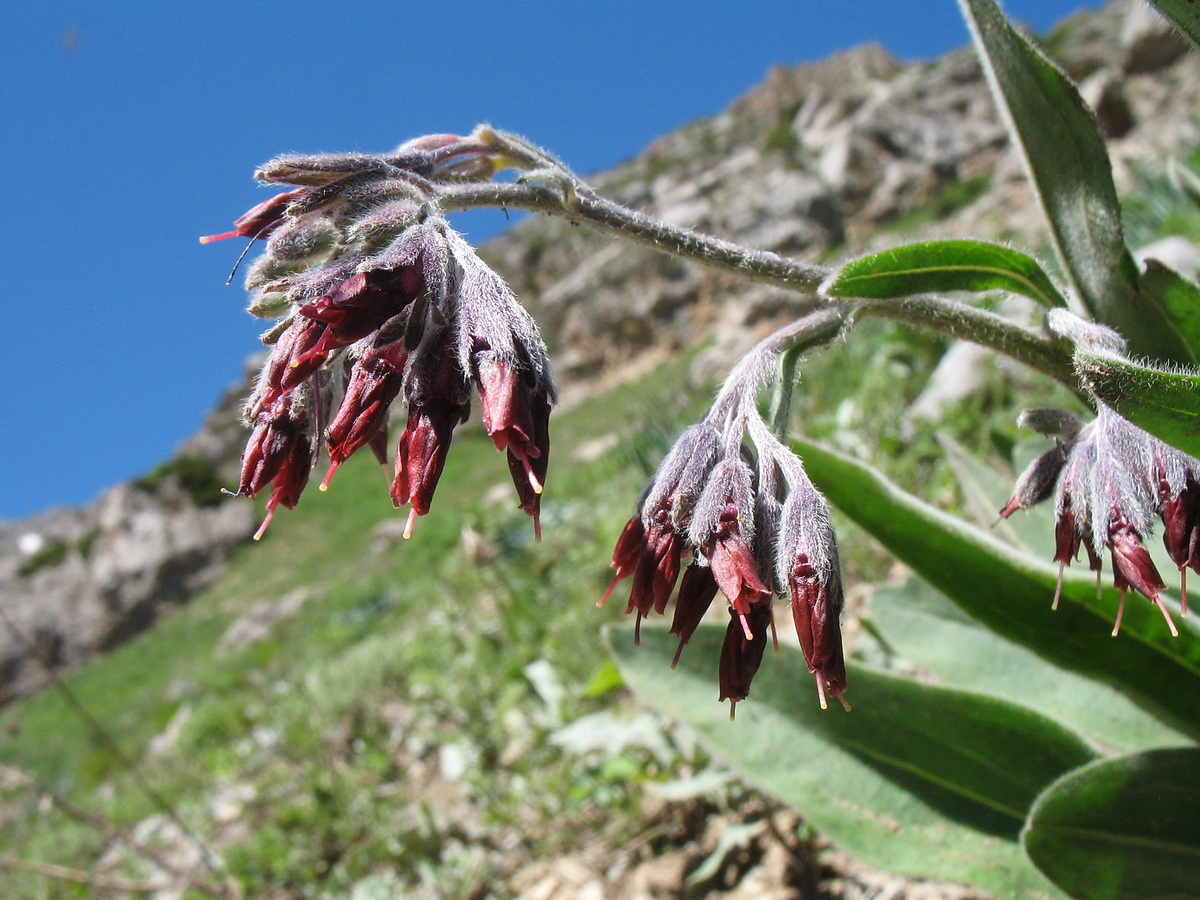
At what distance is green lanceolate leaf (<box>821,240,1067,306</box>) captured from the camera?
1.69 meters

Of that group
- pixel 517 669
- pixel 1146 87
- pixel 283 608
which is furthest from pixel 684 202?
pixel 517 669

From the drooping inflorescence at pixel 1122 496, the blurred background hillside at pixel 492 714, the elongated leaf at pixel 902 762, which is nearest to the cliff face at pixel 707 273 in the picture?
the blurred background hillside at pixel 492 714

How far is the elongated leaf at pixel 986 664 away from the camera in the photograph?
2.40 m

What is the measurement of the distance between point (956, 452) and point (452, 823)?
117 inches

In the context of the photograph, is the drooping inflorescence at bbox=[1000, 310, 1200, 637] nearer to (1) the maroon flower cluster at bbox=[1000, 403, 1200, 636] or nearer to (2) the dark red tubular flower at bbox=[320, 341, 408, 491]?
(1) the maroon flower cluster at bbox=[1000, 403, 1200, 636]

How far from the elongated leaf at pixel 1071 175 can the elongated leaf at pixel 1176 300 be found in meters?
0.02

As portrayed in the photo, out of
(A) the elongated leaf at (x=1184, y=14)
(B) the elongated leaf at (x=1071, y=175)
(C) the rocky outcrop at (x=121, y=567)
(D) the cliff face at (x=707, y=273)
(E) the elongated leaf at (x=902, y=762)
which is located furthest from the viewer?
(C) the rocky outcrop at (x=121, y=567)

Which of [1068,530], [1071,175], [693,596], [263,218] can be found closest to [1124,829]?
[1068,530]

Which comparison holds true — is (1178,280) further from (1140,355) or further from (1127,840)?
(1127,840)

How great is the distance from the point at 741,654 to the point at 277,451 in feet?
3.06

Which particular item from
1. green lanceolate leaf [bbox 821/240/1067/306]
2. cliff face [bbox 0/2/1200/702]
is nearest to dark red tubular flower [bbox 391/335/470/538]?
green lanceolate leaf [bbox 821/240/1067/306]

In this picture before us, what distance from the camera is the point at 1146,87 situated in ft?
98.1

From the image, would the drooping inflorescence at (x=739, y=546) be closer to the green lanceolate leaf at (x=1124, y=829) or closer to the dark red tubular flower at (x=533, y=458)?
the dark red tubular flower at (x=533, y=458)

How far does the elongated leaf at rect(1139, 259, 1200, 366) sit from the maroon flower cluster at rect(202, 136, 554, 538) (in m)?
1.38
